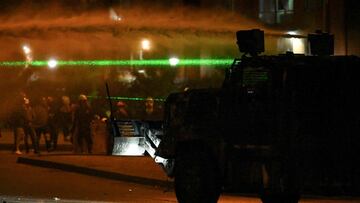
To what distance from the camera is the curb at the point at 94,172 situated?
693 inches

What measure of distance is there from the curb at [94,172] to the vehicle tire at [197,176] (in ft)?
15.2

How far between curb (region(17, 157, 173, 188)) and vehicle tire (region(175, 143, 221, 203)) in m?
4.64

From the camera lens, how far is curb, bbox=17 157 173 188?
17609 mm

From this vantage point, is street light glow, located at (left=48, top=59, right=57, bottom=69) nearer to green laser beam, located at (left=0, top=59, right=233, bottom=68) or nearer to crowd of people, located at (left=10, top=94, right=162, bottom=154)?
green laser beam, located at (left=0, top=59, right=233, bottom=68)

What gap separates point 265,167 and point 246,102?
93cm

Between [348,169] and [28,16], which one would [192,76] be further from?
[348,169]

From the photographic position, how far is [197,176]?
12133mm

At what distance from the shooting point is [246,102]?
11.7 meters

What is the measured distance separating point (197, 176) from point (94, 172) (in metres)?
7.82

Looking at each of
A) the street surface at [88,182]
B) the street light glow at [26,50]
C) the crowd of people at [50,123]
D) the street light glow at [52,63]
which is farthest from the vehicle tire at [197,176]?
the street light glow at [52,63]

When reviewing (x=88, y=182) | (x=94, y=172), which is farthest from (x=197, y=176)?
(x=94, y=172)

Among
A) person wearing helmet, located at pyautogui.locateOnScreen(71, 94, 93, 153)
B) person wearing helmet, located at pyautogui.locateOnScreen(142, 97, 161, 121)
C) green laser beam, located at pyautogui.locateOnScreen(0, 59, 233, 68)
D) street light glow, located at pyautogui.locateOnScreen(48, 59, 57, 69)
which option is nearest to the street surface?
person wearing helmet, located at pyautogui.locateOnScreen(71, 94, 93, 153)

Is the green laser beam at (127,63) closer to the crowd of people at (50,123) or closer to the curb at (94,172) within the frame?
the crowd of people at (50,123)

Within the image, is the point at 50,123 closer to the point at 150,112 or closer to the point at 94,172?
the point at 150,112
